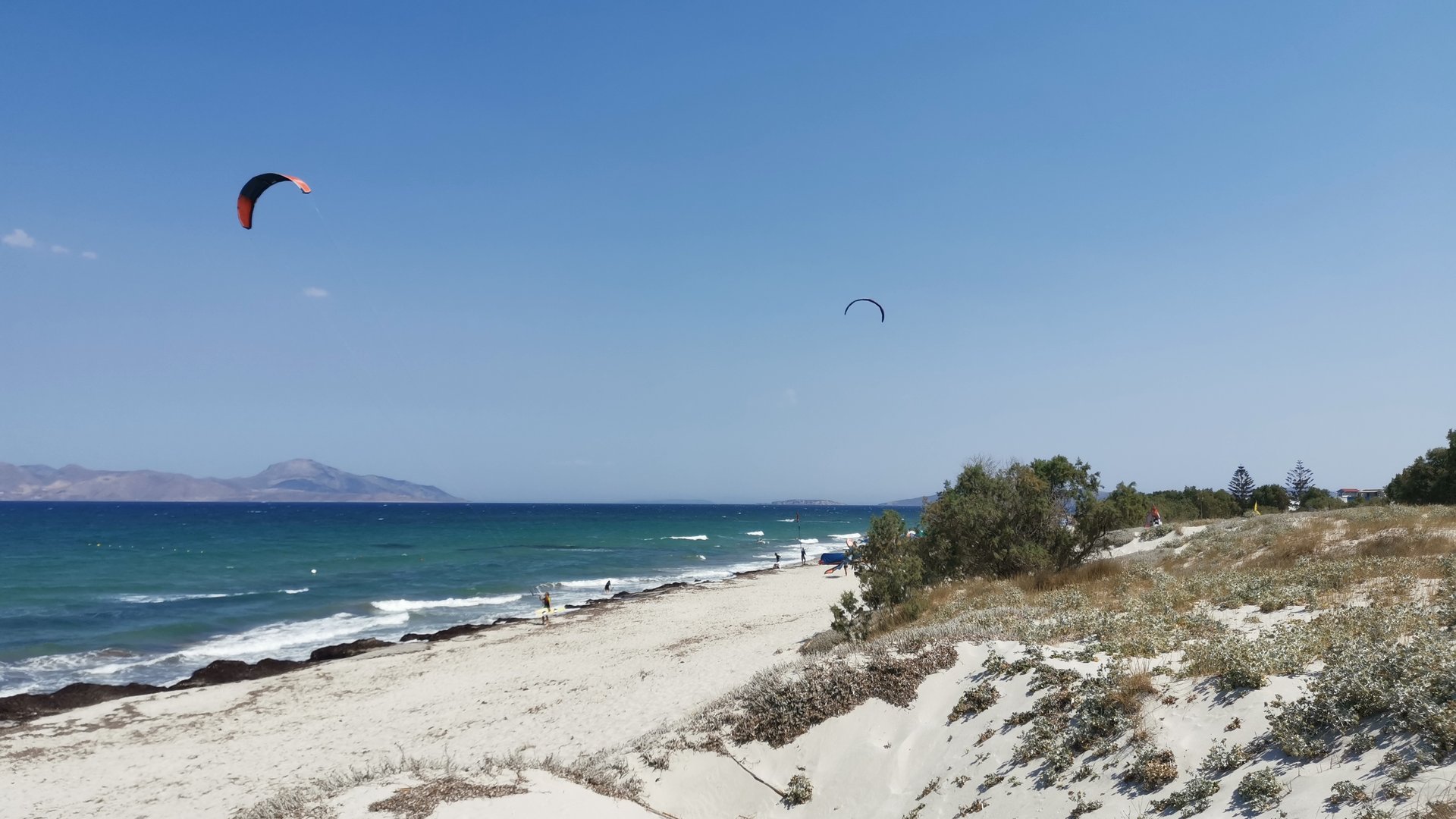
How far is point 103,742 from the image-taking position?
18.0m

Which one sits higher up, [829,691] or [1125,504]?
[1125,504]

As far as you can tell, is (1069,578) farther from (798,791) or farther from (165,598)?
(165,598)

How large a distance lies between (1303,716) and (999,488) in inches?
580

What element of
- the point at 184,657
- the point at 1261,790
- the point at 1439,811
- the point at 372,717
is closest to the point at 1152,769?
the point at 1261,790

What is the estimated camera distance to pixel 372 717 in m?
18.7

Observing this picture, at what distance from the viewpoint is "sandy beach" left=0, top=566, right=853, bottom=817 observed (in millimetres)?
14273

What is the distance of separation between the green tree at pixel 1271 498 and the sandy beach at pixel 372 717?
38908mm

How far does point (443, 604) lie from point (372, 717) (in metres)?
23.5

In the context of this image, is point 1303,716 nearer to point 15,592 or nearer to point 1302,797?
point 1302,797

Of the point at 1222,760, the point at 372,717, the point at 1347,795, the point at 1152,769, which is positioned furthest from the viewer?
the point at 372,717

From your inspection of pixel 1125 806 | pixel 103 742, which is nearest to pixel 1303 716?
pixel 1125 806

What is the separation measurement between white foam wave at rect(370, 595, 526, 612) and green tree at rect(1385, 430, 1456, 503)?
140 feet

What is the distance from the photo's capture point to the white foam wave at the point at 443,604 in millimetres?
39750

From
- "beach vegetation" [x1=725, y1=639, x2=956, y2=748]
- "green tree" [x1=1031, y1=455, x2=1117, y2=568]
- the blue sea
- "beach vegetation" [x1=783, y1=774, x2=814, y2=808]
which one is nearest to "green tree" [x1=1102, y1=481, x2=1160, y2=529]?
"green tree" [x1=1031, y1=455, x2=1117, y2=568]
